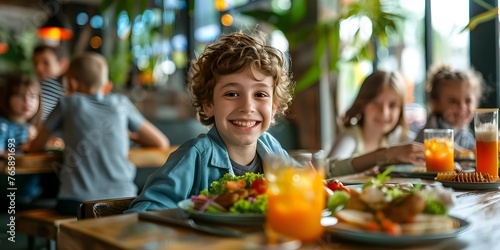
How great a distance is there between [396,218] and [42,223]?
7.34ft

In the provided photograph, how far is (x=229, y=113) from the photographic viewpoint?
1.60m

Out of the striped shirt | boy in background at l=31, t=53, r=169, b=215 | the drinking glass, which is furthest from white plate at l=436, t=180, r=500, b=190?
the striped shirt

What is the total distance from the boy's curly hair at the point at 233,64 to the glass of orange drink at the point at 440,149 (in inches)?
23.0

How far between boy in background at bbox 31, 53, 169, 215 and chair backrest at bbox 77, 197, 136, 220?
1.54m

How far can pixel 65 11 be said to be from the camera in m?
9.86

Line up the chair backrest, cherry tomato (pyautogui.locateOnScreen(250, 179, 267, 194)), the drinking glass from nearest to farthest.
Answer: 1. cherry tomato (pyautogui.locateOnScreen(250, 179, 267, 194))
2. the chair backrest
3. the drinking glass

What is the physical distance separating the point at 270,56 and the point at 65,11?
9165 millimetres

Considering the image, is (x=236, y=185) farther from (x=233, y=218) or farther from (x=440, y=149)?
(x=440, y=149)

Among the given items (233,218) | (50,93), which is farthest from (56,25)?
(233,218)

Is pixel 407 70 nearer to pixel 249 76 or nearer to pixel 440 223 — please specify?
pixel 249 76

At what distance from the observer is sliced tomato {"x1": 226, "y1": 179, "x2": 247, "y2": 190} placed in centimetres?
116

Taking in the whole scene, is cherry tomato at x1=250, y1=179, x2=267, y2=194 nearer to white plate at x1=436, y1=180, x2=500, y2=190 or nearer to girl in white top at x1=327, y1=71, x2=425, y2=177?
white plate at x1=436, y1=180, x2=500, y2=190

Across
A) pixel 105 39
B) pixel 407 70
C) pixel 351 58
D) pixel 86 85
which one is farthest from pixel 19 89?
pixel 105 39

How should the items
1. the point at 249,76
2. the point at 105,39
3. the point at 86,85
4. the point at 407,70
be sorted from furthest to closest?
the point at 105,39 < the point at 407,70 < the point at 86,85 < the point at 249,76
